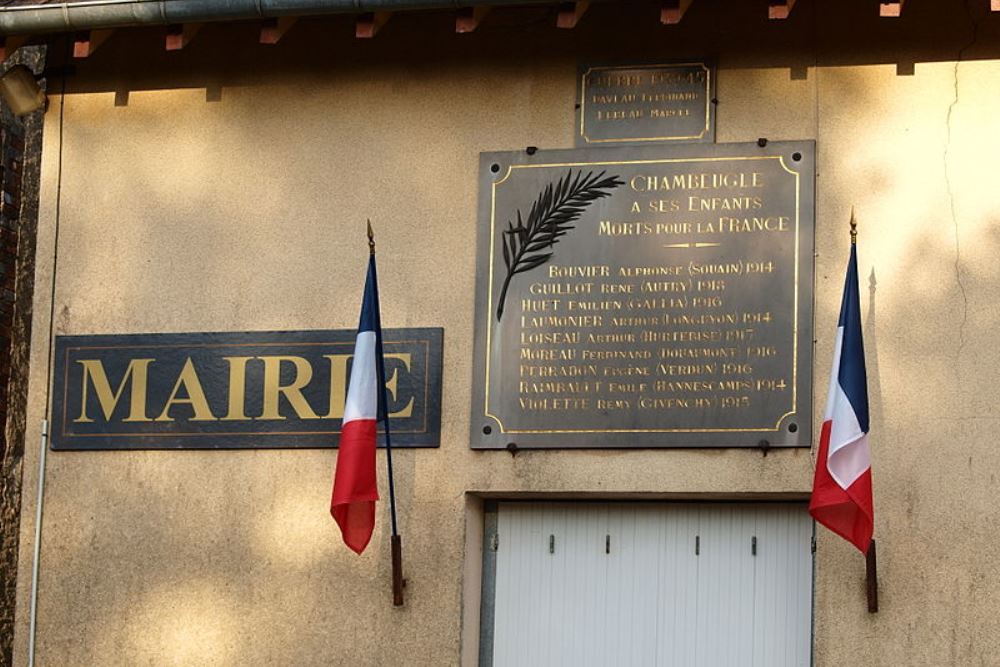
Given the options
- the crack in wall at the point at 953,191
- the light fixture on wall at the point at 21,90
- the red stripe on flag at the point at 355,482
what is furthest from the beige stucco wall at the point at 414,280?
the red stripe on flag at the point at 355,482

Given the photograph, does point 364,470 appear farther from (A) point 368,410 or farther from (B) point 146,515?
(B) point 146,515

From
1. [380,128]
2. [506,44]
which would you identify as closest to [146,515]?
[380,128]

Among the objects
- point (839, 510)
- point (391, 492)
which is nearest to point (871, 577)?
point (839, 510)

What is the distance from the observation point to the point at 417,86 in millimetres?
11070

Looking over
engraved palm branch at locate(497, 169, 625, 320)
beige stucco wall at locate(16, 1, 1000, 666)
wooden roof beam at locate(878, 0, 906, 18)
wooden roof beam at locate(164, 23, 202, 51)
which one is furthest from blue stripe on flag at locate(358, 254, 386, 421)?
wooden roof beam at locate(878, 0, 906, 18)

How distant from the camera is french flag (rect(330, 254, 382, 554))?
10.1 metres

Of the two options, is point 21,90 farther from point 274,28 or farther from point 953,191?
point 953,191

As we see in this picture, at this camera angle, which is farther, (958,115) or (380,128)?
(380,128)

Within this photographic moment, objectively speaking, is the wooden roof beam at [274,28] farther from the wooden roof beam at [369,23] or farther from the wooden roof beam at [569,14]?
the wooden roof beam at [569,14]

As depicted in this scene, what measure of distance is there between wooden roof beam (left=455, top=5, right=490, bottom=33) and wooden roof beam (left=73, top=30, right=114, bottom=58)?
6.27ft

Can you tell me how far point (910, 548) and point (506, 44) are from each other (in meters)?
3.18

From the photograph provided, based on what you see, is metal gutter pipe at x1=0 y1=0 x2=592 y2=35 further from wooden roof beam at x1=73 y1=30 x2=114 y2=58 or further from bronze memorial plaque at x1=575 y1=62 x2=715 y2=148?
bronze memorial plaque at x1=575 y1=62 x2=715 y2=148

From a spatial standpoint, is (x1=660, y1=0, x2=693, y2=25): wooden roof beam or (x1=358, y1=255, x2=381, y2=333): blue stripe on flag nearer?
(x1=358, y1=255, x2=381, y2=333): blue stripe on flag

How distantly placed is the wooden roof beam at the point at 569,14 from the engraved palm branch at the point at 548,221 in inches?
28.2
